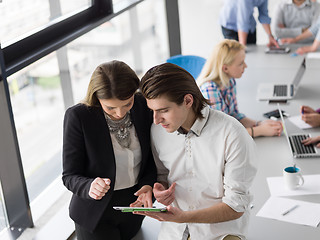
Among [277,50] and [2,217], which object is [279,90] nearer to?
[277,50]

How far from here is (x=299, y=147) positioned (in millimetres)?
2906

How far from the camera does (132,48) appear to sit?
7426 millimetres

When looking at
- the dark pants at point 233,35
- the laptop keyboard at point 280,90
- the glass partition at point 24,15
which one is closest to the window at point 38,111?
the glass partition at point 24,15

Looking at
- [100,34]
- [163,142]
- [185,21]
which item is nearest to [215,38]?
[185,21]

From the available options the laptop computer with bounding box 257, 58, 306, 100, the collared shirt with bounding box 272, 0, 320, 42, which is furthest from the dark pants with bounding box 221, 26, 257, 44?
the laptop computer with bounding box 257, 58, 306, 100

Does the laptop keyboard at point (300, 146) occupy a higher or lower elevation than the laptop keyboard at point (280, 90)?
lower

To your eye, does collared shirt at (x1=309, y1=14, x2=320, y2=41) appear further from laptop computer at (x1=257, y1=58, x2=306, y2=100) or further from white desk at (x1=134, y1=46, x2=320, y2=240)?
laptop computer at (x1=257, y1=58, x2=306, y2=100)

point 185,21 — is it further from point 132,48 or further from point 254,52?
point 254,52

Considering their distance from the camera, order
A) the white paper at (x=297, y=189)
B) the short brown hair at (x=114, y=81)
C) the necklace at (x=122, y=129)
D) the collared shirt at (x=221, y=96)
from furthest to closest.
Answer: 1. the collared shirt at (x=221, y=96)
2. the white paper at (x=297, y=189)
3. the necklace at (x=122, y=129)
4. the short brown hair at (x=114, y=81)

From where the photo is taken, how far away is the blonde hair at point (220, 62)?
303 centimetres

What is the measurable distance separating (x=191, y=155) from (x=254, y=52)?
9.51ft

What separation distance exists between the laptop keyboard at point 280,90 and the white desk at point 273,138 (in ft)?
0.37

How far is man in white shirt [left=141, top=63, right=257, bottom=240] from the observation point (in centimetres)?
189

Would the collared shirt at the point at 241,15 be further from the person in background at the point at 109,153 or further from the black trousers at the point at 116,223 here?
the black trousers at the point at 116,223
